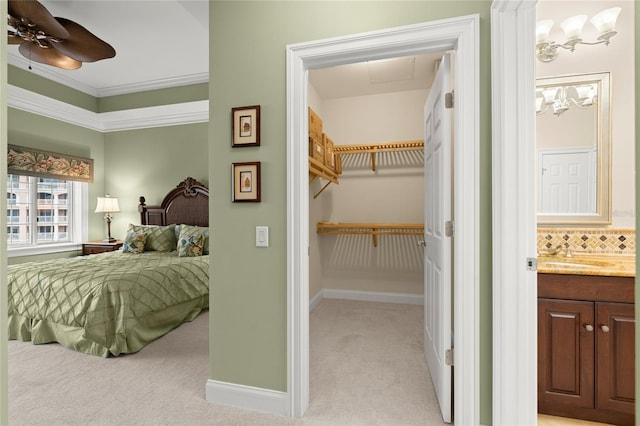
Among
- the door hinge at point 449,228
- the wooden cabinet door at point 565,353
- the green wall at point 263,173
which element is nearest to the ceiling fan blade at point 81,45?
the green wall at point 263,173

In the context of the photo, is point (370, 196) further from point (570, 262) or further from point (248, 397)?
point (248, 397)

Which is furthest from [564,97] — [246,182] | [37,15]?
[37,15]

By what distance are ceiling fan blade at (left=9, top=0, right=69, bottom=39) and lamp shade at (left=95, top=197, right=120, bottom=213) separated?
3013 mm

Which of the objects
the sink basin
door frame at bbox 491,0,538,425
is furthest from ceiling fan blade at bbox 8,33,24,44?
the sink basin

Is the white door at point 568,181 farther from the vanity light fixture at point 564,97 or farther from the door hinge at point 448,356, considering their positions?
the door hinge at point 448,356

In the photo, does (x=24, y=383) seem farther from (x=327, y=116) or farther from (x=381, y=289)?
(x=327, y=116)

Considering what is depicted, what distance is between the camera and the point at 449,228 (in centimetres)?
180

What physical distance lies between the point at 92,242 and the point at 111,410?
3708 millimetres

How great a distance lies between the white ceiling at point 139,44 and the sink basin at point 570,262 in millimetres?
3341

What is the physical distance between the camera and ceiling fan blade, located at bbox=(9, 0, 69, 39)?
202 cm

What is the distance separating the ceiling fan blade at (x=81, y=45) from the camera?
2.39 meters

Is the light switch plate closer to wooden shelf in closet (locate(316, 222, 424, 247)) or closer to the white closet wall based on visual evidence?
the white closet wall

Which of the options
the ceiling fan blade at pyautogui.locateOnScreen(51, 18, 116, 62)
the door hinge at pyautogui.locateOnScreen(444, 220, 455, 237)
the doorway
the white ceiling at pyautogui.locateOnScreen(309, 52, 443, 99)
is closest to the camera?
the door hinge at pyautogui.locateOnScreen(444, 220, 455, 237)

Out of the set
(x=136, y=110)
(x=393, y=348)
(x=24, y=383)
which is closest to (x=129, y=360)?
(x=24, y=383)
